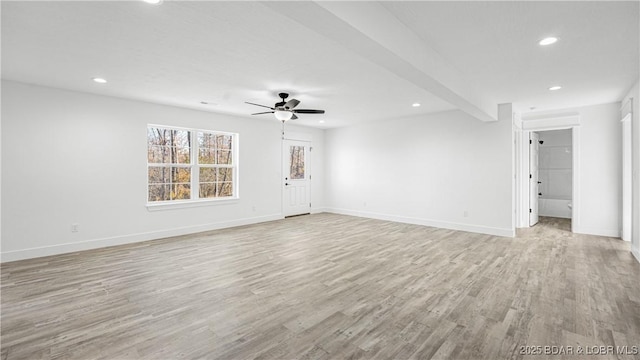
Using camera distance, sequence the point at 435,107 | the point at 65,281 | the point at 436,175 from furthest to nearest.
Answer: the point at 436,175 → the point at 435,107 → the point at 65,281

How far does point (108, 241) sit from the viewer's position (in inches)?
193

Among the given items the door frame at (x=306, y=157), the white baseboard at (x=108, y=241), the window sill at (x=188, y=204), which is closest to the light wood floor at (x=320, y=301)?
the white baseboard at (x=108, y=241)

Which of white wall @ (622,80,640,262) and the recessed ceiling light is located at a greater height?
the recessed ceiling light

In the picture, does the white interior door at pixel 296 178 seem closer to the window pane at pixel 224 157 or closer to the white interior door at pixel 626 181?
the window pane at pixel 224 157

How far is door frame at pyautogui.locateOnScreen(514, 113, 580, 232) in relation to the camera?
570cm

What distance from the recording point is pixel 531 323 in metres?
2.40

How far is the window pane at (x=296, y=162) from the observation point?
805 centimetres

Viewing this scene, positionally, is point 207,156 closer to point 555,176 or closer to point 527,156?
point 527,156

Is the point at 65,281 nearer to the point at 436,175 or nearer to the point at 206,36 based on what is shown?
the point at 206,36

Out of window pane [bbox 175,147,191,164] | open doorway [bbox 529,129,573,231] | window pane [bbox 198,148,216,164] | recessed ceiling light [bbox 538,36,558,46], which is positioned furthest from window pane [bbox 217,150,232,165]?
open doorway [bbox 529,129,573,231]

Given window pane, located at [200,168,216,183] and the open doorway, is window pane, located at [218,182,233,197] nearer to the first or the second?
window pane, located at [200,168,216,183]

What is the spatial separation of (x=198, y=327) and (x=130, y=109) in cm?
443

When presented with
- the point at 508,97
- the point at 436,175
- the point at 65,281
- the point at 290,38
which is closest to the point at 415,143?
the point at 436,175

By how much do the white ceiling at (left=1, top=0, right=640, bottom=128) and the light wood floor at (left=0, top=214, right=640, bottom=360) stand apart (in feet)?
7.38
